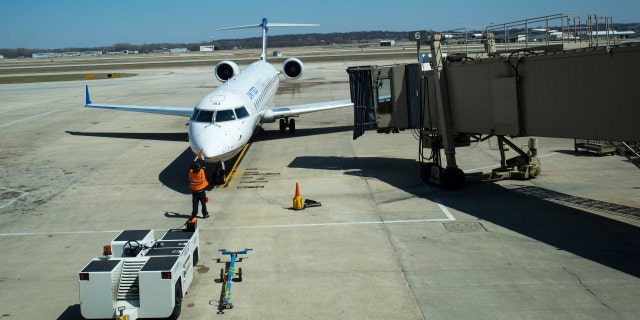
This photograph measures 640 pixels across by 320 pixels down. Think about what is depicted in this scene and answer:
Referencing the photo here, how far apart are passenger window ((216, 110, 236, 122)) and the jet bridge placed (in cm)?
443

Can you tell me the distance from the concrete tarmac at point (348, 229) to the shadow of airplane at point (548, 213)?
0.20 feet

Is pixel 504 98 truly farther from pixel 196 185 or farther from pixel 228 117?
pixel 228 117

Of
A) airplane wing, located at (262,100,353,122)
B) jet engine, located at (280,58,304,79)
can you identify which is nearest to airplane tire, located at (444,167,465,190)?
airplane wing, located at (262,100,353,122)

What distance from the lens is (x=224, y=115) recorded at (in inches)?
810

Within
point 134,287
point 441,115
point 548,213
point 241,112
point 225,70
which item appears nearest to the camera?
point 134,287

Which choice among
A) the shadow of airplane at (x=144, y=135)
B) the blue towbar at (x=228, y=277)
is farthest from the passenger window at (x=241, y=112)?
the blue towbar at (x=228, y=277)

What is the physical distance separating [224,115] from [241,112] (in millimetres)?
1050

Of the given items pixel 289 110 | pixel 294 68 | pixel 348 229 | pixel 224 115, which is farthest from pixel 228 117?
pixel 294 68

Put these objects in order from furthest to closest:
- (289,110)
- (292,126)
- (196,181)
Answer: (292,126) < (289,110) < (196,181)

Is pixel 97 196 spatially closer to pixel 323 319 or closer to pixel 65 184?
pixel 65 184

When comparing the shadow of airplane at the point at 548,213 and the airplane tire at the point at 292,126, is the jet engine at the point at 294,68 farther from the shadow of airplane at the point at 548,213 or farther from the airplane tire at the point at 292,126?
the shadow of airplane at the point at 548,213

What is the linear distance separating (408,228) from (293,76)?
2332 centimetres

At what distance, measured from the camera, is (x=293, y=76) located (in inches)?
1432

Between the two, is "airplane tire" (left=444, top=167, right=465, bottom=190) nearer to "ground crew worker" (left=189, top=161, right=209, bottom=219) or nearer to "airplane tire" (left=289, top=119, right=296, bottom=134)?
"ground crew worker" (left=189, top=161, right=209, bottom=219)
